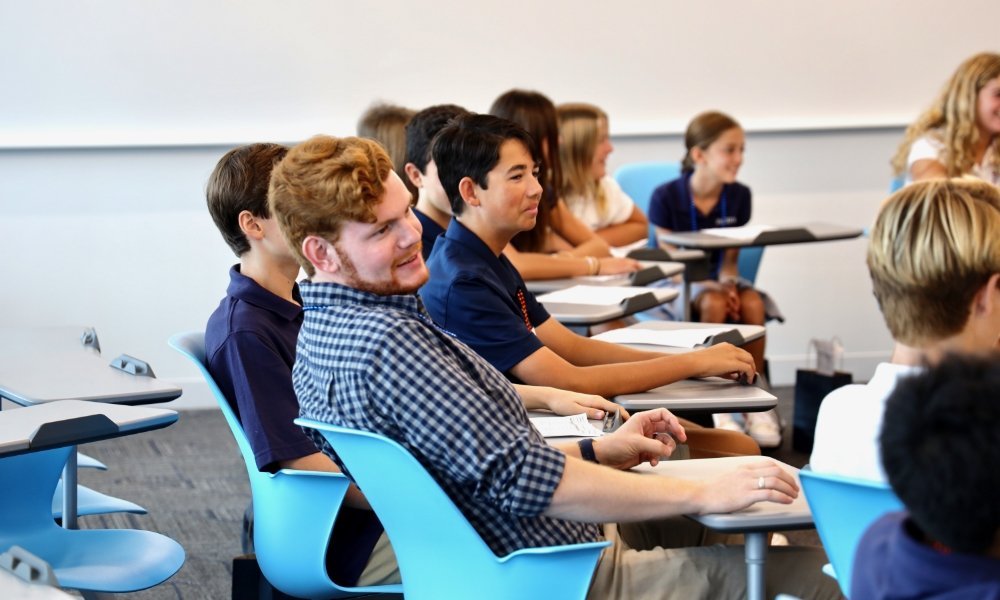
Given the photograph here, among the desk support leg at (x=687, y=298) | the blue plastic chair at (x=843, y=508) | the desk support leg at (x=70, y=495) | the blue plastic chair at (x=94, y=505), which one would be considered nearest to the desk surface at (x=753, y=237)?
the desk support leg at (x=687, y=298)

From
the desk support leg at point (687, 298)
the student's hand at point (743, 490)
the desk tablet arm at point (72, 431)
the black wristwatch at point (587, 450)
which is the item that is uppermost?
the desk tablet arm at point (72, 431)

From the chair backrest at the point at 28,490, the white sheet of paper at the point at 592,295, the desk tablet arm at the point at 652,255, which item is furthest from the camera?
the desk tablet arm at the point at 652,255

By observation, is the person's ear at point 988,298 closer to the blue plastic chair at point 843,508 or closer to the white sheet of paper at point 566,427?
the blue plastic chair at point 843,508

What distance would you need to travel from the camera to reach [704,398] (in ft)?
7.34

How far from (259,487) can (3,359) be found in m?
0.99

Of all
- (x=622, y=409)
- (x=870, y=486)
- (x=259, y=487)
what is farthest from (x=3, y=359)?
(x=870, y=486)

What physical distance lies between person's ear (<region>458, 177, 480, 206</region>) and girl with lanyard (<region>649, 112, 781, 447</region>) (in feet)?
6.46

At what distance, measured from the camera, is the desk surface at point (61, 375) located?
89.0 inches

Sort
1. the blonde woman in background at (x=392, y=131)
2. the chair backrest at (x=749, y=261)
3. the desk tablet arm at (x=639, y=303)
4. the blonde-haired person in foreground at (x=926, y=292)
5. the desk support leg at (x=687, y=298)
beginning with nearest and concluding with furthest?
the blonde-haired person in foreground at (x=926, y=292), the desk tablet arm at (x=639, y=303), the blonde woman in background at (x=392, y=131), the desk support leg at (x=687, y=298), the chair backrest at (x=749, y=261)

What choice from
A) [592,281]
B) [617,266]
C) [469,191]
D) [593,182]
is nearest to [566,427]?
[469,191]

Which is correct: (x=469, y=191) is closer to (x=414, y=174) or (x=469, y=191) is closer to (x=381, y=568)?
(x=414, y=174)

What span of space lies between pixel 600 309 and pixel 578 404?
2.91 ft

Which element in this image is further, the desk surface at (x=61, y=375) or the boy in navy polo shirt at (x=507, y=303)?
the boy in navy polo shirt at (x=507, y=303)

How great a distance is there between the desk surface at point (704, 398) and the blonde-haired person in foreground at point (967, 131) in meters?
2.20
